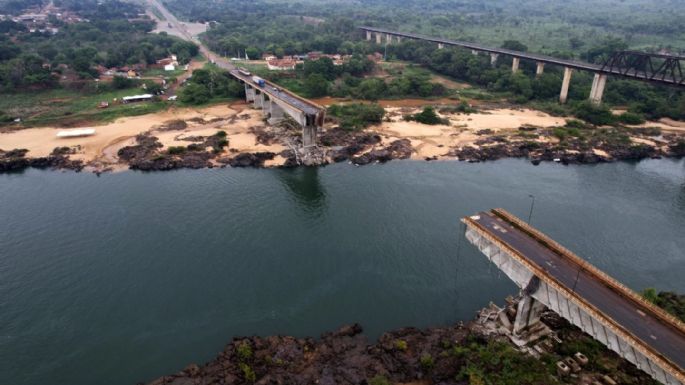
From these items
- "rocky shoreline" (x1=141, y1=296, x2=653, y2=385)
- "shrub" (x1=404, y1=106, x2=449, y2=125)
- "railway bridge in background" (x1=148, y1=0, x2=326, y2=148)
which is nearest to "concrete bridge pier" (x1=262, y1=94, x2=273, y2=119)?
"railway bridge in background" (x1=148, y1=0, x2=326, y2=148)

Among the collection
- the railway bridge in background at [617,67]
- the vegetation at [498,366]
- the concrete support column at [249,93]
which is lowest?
the vegetation at [498,366]

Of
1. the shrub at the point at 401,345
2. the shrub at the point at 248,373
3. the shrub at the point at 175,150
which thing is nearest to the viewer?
the shrub at the point at 248,373

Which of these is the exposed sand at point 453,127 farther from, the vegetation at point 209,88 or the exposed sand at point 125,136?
the vegetation at point 209,88

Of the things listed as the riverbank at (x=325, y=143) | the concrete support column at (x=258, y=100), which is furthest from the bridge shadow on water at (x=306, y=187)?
the concrete support column at (x=258, y=100)

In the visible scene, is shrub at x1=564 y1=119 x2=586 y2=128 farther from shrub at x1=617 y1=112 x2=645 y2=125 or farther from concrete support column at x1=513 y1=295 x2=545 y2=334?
concrete support column at x1=513 y1=295 x2=545 y2=334

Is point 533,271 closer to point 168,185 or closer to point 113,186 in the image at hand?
point 168,185

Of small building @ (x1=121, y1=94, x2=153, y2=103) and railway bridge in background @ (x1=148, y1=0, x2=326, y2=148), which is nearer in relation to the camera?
railway bridge in background @ (x1=148, y1=0, x2=326, y2=148)

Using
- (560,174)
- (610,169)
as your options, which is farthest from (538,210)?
(610,169)
